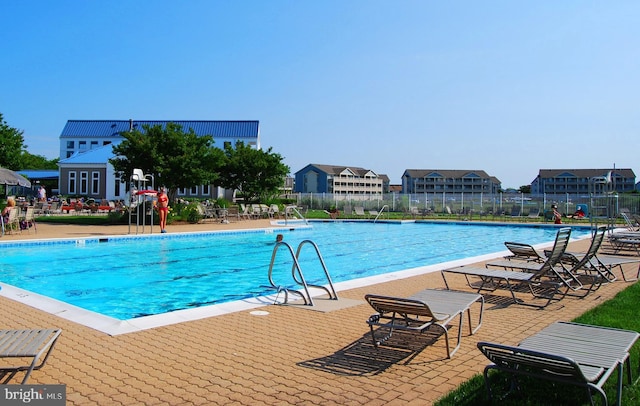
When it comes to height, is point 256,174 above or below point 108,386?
above

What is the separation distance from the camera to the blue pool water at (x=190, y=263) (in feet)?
30.0

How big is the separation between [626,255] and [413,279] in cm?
698

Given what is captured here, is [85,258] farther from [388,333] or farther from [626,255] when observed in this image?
[626,255]

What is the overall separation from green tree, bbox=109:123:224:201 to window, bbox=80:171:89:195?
1959 cm

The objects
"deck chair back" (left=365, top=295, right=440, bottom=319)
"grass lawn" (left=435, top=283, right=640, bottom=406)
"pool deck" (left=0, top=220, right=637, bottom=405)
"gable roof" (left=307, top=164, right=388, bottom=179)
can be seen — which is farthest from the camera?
"gable roof" (left=307, top=164, right=388, bottom=179)

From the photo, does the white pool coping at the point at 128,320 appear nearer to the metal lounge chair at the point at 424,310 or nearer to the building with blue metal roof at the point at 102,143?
the metal lounge chair at the point at 424,310

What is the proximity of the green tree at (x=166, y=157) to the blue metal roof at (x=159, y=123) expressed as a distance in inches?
1294

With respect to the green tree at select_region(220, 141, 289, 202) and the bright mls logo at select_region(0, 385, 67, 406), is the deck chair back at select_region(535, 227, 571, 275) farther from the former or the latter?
the green tree at select_region(220, 141, 289, 202)

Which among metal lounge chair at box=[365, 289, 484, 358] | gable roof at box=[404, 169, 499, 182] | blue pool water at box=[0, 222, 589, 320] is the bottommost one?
blue pool water at box=[0, 222, 589, 320]

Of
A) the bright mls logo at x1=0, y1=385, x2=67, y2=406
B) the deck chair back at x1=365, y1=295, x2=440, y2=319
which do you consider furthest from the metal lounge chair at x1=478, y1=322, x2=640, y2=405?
the bright mls logo at x1=0, y1=385, x2=67, y2=406

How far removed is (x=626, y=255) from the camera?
12898 mm

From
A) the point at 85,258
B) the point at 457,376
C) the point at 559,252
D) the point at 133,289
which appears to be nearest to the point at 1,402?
the point at 457,376

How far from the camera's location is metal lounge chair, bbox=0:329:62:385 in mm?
3477

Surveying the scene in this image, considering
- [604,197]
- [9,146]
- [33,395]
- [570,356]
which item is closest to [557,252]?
[570,356]
